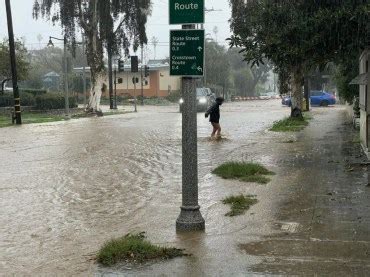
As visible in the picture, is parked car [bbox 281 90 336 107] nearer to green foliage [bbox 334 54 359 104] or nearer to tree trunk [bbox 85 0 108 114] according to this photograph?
tree trunk [bbox 85 0 108 114]

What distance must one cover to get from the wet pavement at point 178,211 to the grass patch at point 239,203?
14 centimetres

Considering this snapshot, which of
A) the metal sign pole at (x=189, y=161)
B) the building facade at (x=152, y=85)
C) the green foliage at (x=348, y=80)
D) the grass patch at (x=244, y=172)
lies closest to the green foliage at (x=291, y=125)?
the green foliage at (x=348, y=80)

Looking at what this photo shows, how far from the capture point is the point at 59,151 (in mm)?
17016

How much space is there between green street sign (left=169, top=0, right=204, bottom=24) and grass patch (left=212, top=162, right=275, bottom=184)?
4601 mm

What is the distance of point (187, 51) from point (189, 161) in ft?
4.48

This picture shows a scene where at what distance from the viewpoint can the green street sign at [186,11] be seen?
6.85 meters

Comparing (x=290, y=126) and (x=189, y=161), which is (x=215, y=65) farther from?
(x=189, y=161)

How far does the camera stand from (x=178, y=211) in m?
8.46

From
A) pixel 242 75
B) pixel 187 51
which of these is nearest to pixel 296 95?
pixel 187 51

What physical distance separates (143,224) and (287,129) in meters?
16.2

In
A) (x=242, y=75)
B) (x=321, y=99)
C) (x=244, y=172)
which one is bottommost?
(x=321, y=99)

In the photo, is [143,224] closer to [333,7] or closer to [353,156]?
[333,7]

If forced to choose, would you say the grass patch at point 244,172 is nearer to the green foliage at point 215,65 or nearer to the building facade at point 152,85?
the building facade at point 152,85

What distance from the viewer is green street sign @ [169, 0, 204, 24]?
6848mm
